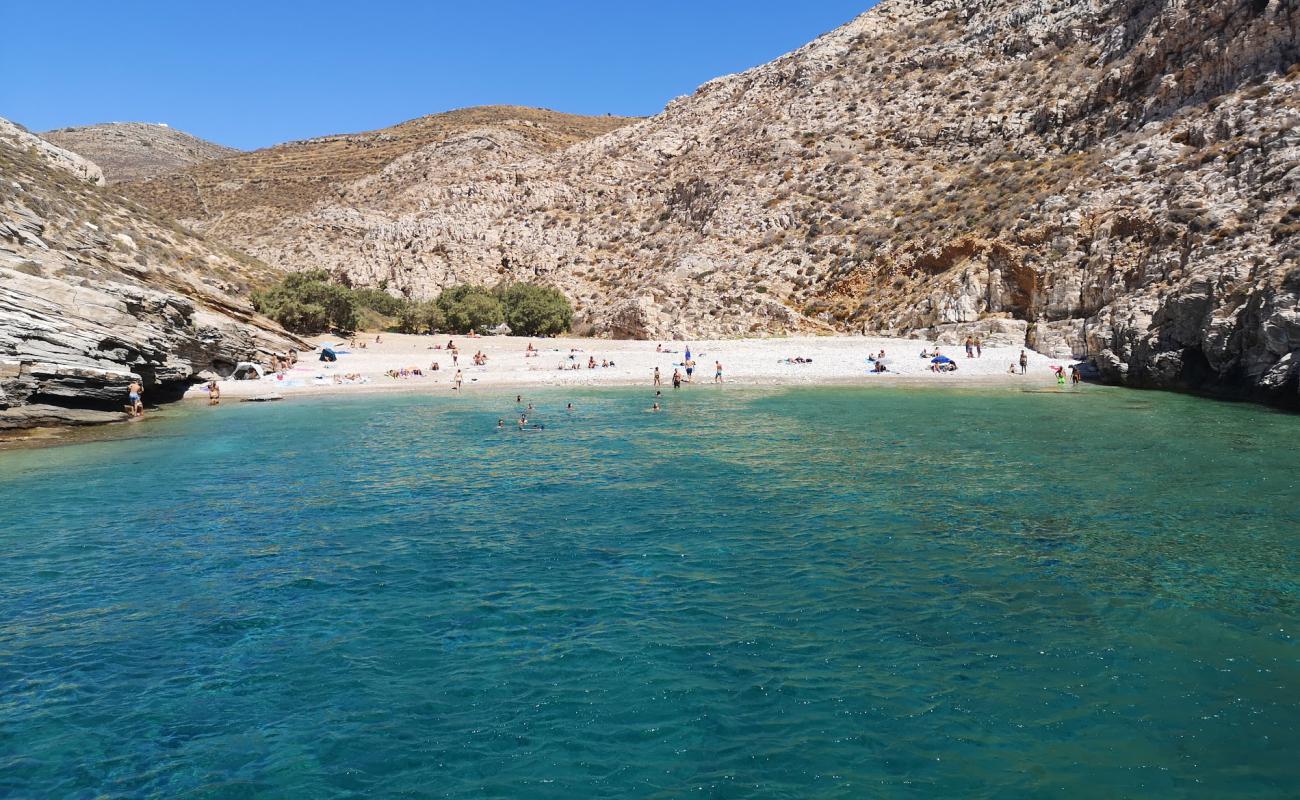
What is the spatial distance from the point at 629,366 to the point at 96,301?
85.4ft

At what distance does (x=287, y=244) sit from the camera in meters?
76.0

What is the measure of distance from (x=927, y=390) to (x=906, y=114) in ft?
136

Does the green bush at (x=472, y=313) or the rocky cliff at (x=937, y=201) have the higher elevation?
the rocky cliff at (x=937, y=201)

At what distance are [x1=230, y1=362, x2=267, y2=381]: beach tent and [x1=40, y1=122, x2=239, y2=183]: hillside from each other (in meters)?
79.4

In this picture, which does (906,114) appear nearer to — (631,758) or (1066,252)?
(1066,252)

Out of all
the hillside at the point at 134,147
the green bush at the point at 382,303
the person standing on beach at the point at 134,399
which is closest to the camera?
the person standing on beach at the point at 134,399

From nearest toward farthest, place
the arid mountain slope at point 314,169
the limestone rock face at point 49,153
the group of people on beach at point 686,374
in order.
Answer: the group of people on beach at point 686,374 → the limestone rock face at point 49,153 → the arid mountain slope at point 314,169

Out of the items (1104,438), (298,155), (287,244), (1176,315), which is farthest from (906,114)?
(298,155)

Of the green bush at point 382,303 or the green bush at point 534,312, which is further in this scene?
the green bush at point 382,303

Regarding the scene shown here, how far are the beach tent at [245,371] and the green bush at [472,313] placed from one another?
21.8 m

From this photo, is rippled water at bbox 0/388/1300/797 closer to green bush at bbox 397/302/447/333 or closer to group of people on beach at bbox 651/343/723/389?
group of people on beach at bbox 651/343/723/389

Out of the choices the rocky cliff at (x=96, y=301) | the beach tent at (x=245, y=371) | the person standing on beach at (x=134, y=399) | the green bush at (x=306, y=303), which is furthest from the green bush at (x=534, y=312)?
the person standing on beach at (x=134, y=399)

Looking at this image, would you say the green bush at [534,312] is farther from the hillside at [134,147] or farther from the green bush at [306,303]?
the hillside at [134,147]

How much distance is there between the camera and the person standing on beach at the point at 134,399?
27734 millimetres
